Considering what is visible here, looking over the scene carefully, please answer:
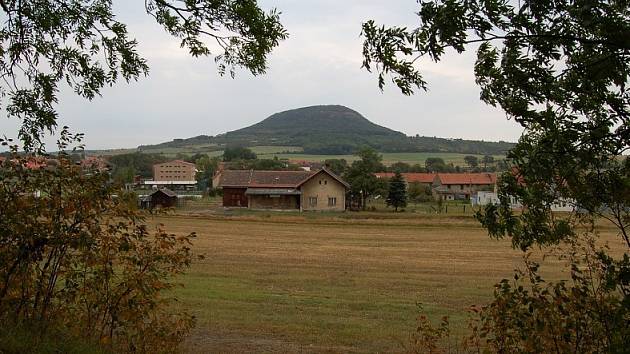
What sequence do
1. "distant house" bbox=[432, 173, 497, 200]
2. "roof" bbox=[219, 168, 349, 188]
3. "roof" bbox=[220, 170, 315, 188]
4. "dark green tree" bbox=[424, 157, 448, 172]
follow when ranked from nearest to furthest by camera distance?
1. "roof" bbox=[219, 168, 349, 188]
2. "roof" bbox=[220, 170, 315, 188]
3. "distant house" bbox=[432, 173, 497, 200]
4. "dark green tree" bbox=[424, 157, 448, 172]

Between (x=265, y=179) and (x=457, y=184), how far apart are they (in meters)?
46.9

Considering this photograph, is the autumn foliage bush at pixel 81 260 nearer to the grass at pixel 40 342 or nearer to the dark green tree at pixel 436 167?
the grass at pixel 40 342

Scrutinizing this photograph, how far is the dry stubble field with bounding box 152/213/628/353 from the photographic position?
38.9 ft

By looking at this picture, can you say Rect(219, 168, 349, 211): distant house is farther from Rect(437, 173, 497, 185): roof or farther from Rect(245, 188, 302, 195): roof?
Rect(437, 173, 497, 185): roof

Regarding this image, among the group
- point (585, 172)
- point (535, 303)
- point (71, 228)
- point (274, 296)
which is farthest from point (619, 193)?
point (274, 296)

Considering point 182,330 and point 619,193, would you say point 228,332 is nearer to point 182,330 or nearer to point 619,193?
point 182,330

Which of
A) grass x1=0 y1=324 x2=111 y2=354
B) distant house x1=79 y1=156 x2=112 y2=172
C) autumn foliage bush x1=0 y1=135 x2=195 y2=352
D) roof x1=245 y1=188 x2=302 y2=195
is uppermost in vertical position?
distant house x1=79 y1=156 x2=112 y2=172

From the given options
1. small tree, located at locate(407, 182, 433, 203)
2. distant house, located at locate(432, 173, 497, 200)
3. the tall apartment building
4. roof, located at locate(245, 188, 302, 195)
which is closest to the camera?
roof, located at locate(245, 188, 302, 195)

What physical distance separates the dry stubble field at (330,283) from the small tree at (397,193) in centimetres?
2094

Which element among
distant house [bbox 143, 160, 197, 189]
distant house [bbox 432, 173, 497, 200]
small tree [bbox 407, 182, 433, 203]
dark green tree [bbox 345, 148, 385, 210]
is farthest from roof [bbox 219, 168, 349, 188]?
distant house [bbox 143, 160, 197, 189]

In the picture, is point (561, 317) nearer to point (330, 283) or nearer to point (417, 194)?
point (330, 283)

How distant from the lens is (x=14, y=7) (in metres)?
8.38

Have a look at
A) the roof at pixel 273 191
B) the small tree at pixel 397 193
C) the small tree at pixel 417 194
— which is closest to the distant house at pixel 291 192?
the roof at pixel 273 191

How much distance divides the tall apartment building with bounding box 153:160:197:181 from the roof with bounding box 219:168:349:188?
63271 millimetres
